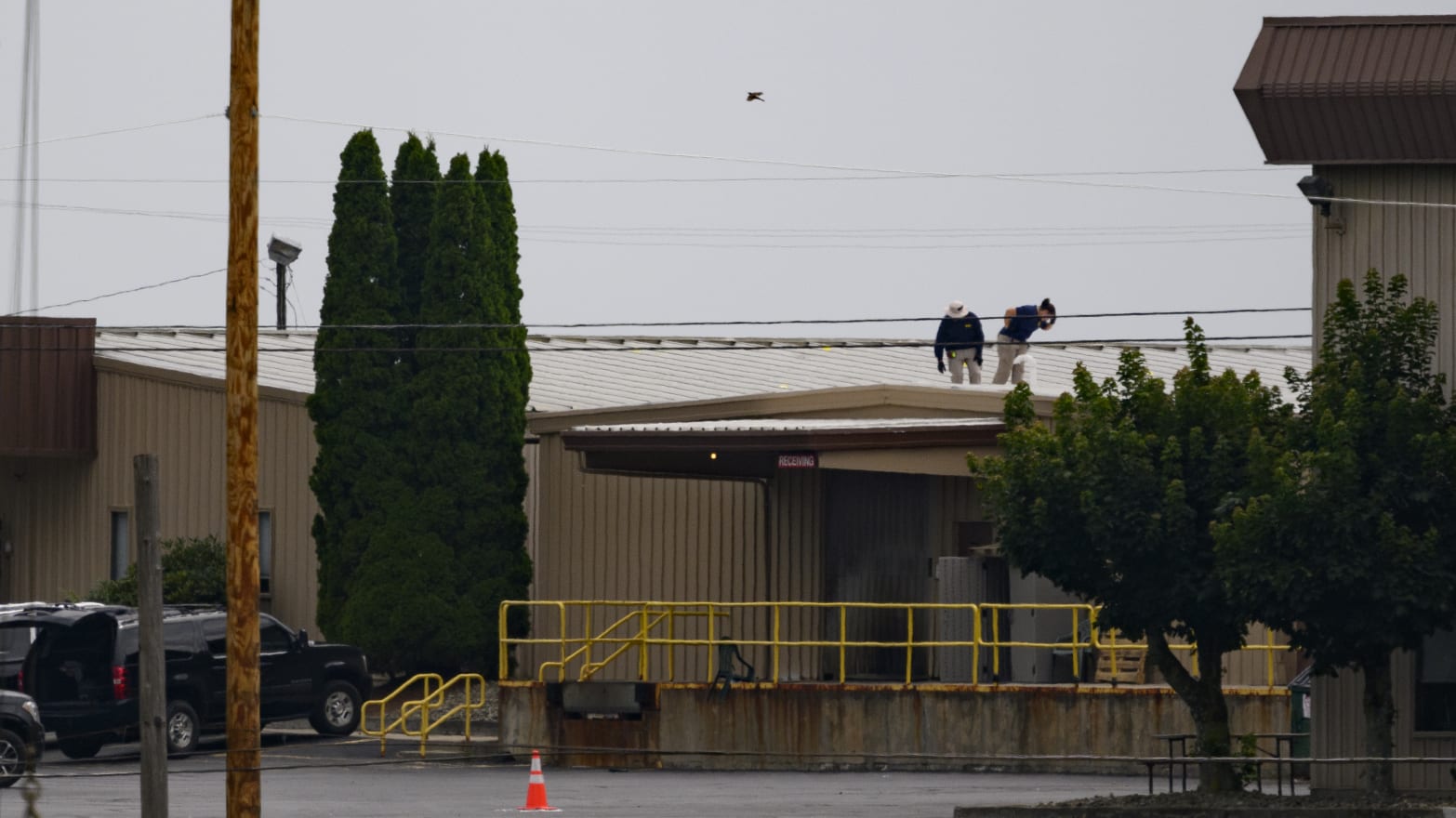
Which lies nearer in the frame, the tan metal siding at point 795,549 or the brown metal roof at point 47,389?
the tan metal siding at point 795,549

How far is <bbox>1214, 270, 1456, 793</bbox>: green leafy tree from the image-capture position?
64.7 ft

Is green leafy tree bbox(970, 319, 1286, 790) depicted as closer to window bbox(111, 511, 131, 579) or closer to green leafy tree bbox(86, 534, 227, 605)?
green leafy tree bbox(86, 534, 227, 605)

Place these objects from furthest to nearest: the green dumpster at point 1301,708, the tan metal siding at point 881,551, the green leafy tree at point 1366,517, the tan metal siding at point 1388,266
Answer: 1. the tan metal siding at point 881,551
2. the green dumpster at point 1301,708
3. the tan metal siding at point 1388,266
4. the green leafy tree at point 1366,517

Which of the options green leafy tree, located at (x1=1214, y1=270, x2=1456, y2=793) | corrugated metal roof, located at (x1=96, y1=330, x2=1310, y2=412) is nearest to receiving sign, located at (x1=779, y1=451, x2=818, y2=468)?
corrugated metal roof, located at (x1=96, y1=330, x2=1310, y2=412)

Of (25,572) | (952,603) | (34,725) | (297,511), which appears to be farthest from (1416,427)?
(25,572)

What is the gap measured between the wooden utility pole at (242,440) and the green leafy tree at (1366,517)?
8.38 meters

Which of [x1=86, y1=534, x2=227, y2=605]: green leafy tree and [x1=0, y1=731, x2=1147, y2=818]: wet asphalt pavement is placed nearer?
[x1=0, y1=731, x2=1147, y2=818]: wet asphalt pavement

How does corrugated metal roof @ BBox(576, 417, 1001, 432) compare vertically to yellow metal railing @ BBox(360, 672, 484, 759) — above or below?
above

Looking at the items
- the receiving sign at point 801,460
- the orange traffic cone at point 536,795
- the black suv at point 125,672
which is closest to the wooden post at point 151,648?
the orange traffic cone at point 536,795

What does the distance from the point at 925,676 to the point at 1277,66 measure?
1394 cm

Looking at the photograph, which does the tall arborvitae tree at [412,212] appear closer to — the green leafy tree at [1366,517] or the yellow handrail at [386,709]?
the yellow handrail at [386,709]

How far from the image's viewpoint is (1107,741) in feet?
91.0

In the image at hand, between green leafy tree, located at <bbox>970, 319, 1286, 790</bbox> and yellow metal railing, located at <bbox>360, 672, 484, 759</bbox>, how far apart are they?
1145 cm

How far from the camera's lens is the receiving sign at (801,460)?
30580 mm
